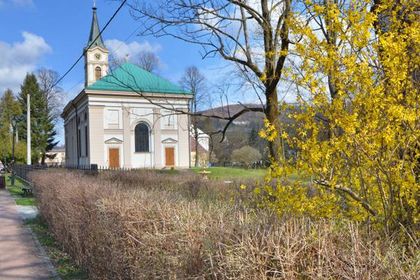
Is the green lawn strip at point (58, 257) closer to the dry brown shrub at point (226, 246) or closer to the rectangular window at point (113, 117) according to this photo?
the dry brown shrub at point (226, 246)

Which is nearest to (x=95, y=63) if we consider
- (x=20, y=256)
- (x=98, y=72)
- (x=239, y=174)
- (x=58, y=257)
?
(x=98, y=72)

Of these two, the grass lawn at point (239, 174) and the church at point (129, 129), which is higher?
the church at point (129, 129)

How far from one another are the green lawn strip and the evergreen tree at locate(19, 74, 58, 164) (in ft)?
229

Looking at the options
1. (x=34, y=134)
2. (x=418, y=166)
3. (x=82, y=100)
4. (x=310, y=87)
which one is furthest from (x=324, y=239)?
(x=34, y=134)

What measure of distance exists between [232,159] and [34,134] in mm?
32911

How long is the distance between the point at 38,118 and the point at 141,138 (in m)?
28.3

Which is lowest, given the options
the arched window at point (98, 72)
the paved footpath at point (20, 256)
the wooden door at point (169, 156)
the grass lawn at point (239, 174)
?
the paved footpath at point (20, 256)

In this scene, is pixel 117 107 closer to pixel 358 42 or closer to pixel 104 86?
pixel 104 86

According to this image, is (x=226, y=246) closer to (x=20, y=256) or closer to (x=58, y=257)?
(x=58, y=257)

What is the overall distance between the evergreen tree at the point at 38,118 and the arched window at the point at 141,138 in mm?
25624

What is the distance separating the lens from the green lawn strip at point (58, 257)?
7301 mm

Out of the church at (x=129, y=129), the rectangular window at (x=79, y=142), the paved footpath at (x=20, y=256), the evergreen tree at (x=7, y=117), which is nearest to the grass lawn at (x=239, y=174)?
the paved footpath at (x=20, y=256)

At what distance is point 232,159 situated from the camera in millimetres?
78375

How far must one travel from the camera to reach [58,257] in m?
8.62
